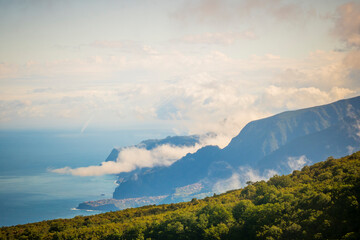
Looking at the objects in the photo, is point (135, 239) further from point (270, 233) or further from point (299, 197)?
point (299, 197)

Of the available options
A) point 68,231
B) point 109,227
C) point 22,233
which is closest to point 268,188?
point 109,227

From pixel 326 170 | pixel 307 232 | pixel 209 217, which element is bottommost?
pixel 307 232

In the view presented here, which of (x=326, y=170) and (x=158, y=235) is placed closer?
(x=158, y=235)

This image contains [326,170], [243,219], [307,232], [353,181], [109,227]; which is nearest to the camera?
[307,232]

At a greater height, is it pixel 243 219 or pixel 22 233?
pixel 22 233

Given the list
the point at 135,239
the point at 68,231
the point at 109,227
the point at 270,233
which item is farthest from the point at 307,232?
the point at 68,231

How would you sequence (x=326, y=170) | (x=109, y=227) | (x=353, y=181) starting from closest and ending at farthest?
(x=353, y=181), (x=109, y=227), (x=326, y=170)
